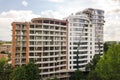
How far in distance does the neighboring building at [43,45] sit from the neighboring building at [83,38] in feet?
7.05

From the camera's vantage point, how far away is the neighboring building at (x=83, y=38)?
62250 millimetres

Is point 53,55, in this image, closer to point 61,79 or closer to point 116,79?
point 61,79

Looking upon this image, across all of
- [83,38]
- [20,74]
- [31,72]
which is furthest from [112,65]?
[83,38]

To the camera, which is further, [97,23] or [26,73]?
[97,23]

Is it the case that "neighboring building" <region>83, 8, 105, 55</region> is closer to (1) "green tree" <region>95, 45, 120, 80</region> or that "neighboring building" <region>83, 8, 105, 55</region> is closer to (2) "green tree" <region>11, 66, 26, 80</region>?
(2) "green tree" <region>11, 66, 26, 80</region>

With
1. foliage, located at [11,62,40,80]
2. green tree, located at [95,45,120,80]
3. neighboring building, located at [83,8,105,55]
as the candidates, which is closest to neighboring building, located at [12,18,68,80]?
foliage, located at [11,62,40,80]

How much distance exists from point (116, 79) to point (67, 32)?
3133 cm

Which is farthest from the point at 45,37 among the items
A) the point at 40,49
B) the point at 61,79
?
the point at 61,79

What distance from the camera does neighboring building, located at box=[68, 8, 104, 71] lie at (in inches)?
2451

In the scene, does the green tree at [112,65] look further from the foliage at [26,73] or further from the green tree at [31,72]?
the foliage at [26,73]

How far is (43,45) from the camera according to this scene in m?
53.5

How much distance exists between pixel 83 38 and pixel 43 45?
1566 cm

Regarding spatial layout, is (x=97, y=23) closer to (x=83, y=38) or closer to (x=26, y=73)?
(x=83, y=38)

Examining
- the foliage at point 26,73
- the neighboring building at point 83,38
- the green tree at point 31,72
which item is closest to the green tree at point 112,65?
the green tree at point 31,72
